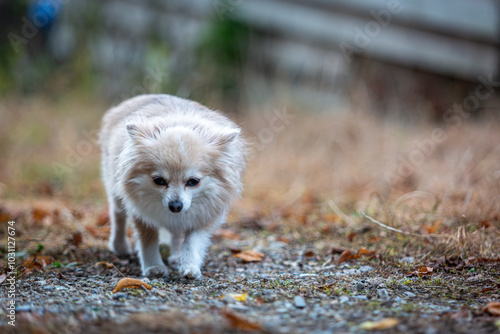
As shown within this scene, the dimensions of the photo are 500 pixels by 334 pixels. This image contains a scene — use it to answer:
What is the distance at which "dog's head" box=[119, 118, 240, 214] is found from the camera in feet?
11.2

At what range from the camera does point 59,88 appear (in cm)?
909

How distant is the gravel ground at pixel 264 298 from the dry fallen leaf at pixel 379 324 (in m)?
0.02

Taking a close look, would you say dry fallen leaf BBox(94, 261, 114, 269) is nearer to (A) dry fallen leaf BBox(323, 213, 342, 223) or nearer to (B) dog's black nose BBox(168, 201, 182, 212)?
(B) dog's black nose BBox(168, 201, 182, 212)

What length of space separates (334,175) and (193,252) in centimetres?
351

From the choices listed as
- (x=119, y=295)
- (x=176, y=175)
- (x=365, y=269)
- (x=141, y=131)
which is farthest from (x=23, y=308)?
(x=365, y=269)

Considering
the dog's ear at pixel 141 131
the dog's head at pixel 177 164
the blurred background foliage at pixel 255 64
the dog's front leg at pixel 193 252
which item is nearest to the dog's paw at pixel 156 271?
the dog's front leg at pixel 193 252

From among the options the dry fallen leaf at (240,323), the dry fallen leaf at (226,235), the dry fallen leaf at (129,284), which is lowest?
the dry fallen leaf at (240,323)

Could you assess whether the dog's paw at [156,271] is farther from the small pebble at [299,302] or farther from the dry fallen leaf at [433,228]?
the dry fallen leaf at [433,228]

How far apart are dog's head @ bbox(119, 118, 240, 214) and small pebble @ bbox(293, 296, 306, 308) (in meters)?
0.97

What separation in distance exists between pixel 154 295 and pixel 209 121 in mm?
1398

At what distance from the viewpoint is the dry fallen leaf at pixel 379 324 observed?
235 centimetres

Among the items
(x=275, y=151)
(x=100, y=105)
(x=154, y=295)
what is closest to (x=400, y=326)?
(x=154, y=295)

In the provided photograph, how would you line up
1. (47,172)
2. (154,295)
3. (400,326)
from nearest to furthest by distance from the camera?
(400,326) < (154,295) < (47,172)

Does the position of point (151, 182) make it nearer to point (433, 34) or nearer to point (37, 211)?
point (37, 211)
